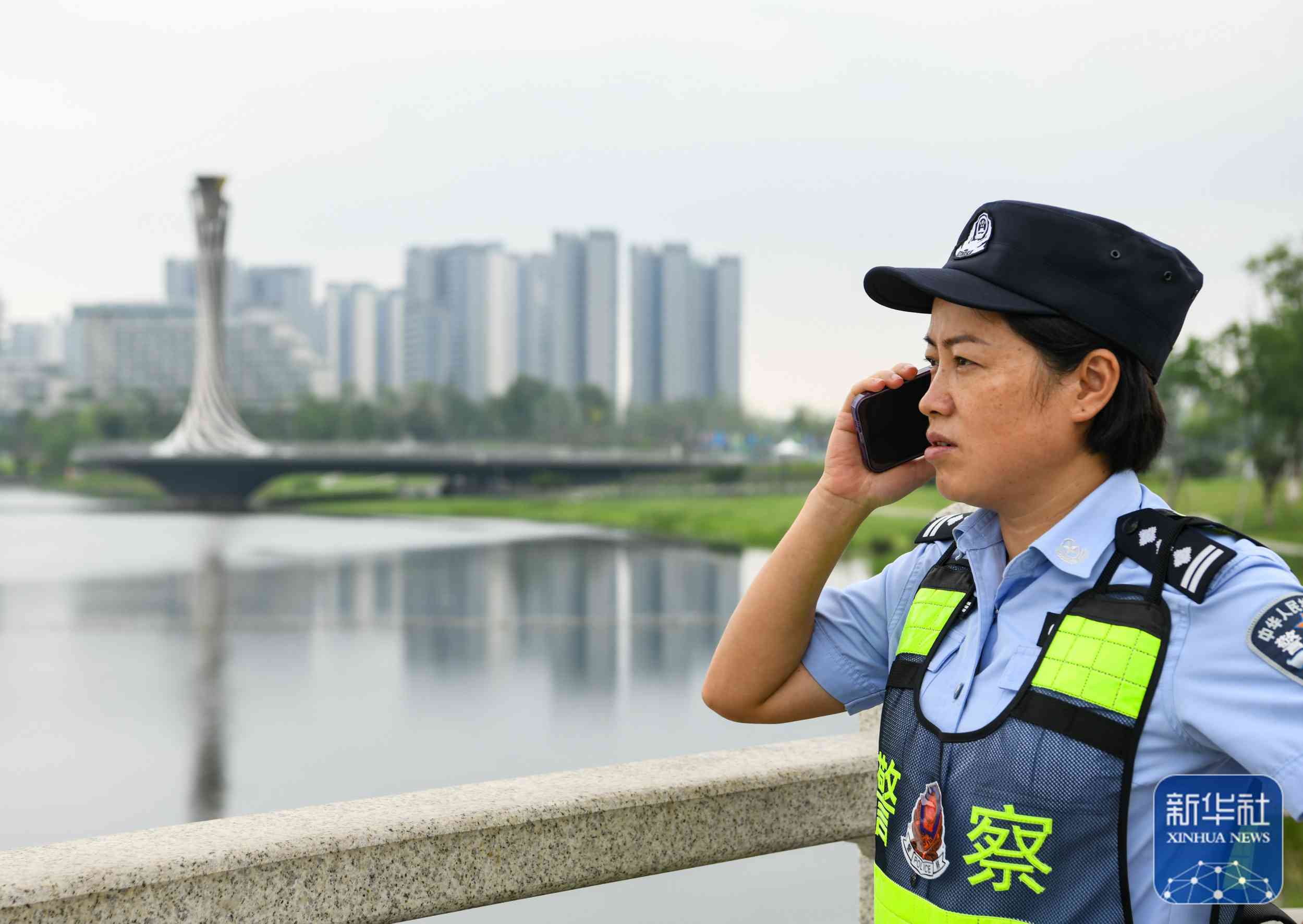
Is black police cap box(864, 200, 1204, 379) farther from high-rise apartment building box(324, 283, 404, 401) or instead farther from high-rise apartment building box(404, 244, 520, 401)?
high-rise apartment building box(324, 283, 404, 401)

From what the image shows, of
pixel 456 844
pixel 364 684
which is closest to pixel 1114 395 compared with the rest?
pixel 456 844

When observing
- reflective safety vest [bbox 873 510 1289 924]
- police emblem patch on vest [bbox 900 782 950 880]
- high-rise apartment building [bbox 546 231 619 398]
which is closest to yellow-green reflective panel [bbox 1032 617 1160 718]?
reflective safety vest [bbox 873 510 1289 924]

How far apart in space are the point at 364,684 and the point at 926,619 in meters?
22.4

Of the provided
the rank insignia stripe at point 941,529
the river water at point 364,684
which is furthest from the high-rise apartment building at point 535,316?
the rank insignia stripe at point 941,529

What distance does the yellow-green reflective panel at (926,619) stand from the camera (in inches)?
56.5

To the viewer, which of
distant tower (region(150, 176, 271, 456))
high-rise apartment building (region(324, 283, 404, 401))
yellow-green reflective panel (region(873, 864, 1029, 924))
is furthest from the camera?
high-rise apartment building (region(324, 283, 404, 401))

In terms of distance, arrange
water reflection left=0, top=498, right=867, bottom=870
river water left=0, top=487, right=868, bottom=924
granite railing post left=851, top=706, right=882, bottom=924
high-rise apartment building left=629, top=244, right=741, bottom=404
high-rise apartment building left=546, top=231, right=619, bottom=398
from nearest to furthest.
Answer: granite railing post left=851, top=706, right=882, bottom=924 < river water left=0, top=487, right=868, bottom=924 < water reflection left=0, top=498, right=867, bottom=870 < high-rise apartment building left=546, top=231, right=619, bottom=398 < high-rise apartment building left=629, top=244, right=741, bottom=404

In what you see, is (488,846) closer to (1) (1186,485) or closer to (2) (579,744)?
(2) (579,744)

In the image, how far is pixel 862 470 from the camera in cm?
160

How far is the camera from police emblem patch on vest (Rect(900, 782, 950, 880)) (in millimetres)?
1313

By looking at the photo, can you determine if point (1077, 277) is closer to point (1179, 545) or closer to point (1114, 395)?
point (1114, 395)

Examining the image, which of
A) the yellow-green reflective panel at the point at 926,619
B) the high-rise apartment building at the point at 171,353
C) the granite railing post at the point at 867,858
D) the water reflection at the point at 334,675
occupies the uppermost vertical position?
the high-rise apartment building at the point at 171,353

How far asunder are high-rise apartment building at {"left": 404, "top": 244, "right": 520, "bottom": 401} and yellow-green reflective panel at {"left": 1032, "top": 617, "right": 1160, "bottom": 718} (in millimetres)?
87251

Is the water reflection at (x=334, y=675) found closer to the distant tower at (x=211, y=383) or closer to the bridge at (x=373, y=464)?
the bridge at (x=373, y=464)
